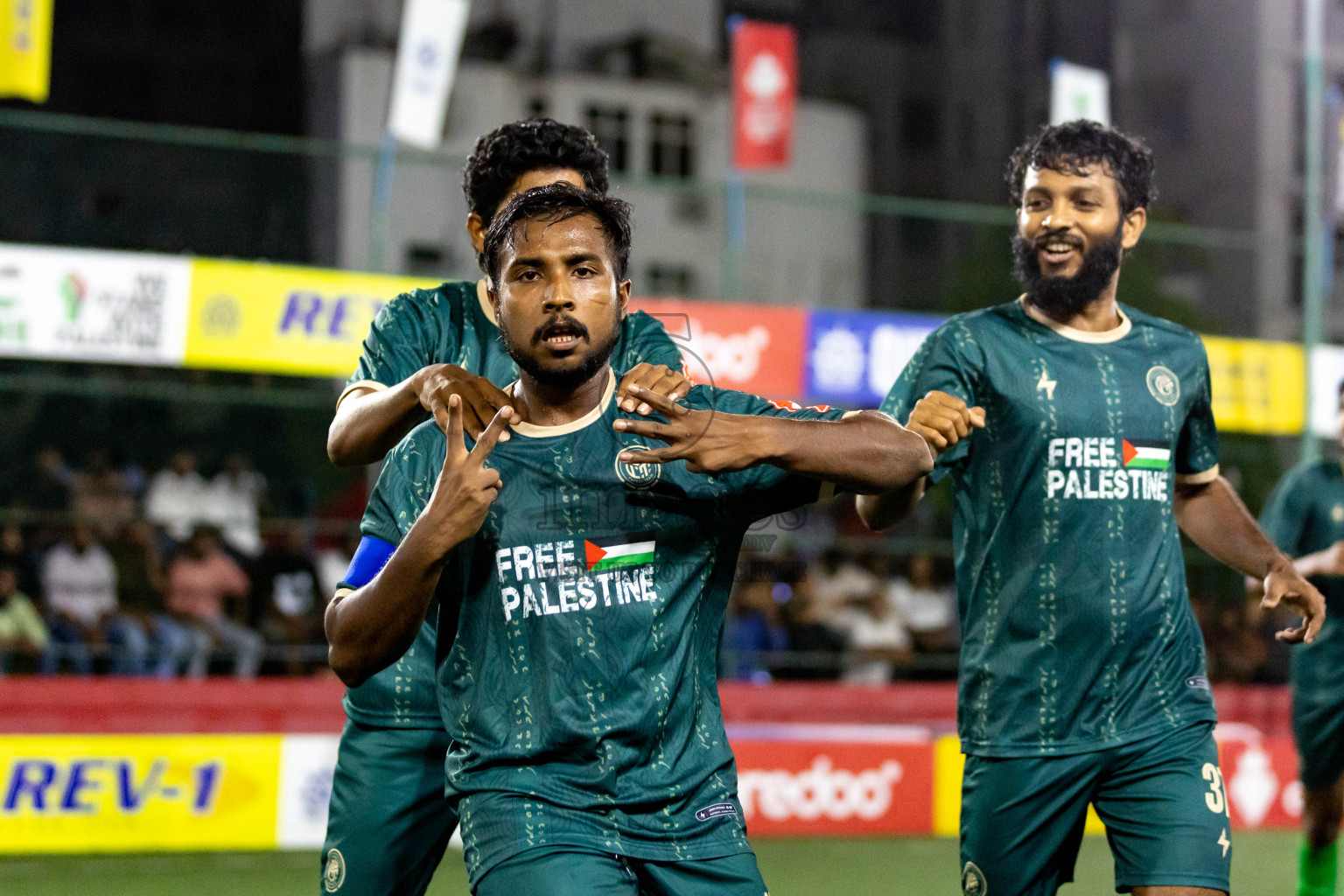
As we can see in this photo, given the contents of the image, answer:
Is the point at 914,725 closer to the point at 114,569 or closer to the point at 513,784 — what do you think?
the point at 114,569

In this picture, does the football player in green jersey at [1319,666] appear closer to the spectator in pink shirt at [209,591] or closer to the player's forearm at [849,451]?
the player's forearm at [849,451]

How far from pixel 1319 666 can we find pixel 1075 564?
10.4 ft

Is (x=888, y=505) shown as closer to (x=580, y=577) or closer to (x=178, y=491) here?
(x=580, y=577)

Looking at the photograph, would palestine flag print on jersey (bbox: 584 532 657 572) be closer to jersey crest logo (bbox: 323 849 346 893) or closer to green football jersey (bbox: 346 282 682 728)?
green football jersey (bbox: 346 282 682 728)

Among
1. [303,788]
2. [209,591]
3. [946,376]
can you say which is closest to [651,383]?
[946,376]

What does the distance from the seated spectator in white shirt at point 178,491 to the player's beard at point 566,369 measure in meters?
8.68

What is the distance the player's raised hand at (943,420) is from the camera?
11.1 ft

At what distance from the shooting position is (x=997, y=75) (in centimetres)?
4444

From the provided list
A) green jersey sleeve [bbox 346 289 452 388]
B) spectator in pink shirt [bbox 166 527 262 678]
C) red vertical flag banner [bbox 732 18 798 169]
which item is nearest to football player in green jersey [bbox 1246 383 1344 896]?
green jersey sleeve [bbox 346 289 452 388]

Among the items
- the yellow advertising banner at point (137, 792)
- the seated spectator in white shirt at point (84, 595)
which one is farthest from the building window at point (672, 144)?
the yellow advertising banner at point (137, 792)

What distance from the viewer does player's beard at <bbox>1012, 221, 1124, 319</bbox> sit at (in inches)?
156

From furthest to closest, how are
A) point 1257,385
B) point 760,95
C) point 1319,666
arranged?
1. point 760,95
2. point 1257,385
3. point 1319,666

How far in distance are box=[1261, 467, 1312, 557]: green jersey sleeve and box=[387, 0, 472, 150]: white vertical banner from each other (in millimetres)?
6711

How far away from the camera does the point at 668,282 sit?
31.4 metres
